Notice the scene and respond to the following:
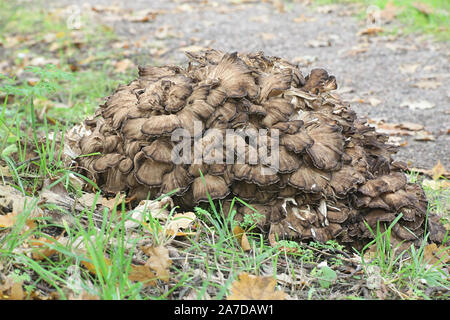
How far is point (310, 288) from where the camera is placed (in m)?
2.89

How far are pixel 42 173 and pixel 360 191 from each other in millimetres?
Answer: 2518

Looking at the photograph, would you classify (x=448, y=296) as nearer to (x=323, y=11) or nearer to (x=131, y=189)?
(x=131, y=189)

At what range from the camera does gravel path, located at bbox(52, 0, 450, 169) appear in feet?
22.7

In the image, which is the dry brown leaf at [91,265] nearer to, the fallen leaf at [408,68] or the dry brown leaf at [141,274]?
the dry brown leaf at [141,274]

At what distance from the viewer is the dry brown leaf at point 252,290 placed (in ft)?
8.45

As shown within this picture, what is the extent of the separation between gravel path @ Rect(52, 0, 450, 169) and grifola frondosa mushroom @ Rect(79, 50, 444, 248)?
2.40m

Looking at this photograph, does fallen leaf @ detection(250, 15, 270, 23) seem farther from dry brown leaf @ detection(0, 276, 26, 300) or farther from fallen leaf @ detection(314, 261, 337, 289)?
dry brown leaf @ detection(0, 276, 26, 300)

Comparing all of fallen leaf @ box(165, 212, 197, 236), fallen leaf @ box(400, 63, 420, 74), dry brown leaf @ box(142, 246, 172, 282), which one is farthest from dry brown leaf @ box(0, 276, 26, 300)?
fallen leaf @ box(400, 63, 420, 74)

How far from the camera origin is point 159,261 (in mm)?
2793

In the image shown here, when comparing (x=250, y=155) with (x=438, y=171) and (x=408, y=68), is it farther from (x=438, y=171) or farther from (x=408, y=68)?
(x=408, y=68)

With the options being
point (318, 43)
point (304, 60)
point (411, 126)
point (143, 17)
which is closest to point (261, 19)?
point (318, 43)

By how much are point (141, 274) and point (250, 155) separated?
114cm

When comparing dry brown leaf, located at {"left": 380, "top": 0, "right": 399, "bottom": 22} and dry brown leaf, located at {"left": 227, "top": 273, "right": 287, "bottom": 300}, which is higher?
dry brown leaf, located at {"left": 380, "top": 0, "right": 399, "bottom": 22}

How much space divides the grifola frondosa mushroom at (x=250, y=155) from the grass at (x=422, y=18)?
24.6ft
